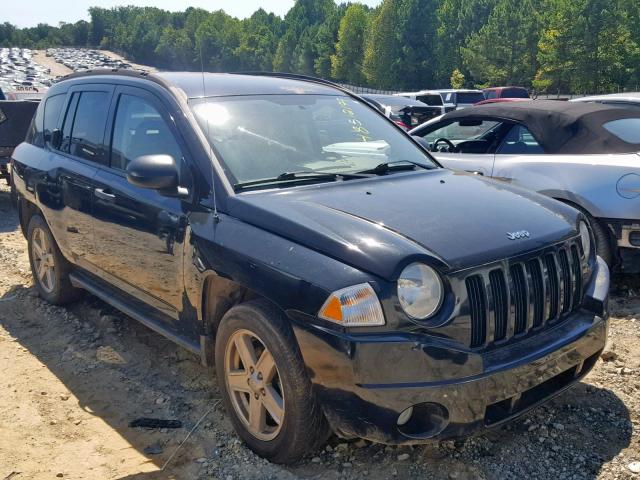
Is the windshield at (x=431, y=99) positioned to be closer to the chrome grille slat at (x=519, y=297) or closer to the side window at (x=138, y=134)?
the side window at (x=138, y=134)

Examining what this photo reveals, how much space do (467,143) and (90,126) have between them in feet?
12.0

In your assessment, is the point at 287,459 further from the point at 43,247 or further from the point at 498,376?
the point at 43,247

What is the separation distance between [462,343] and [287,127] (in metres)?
1.85

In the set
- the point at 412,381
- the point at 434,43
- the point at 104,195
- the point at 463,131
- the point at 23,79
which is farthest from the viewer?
the point at 434,43

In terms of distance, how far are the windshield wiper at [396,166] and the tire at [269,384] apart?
1.23m

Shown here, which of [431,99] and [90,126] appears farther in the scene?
[431,99]

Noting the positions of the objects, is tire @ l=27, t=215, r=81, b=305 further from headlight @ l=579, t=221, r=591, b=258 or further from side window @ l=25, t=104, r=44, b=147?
headlight @ l=579, t=221, r=591, b=258

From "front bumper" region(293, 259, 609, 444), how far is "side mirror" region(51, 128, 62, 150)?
3.23 m

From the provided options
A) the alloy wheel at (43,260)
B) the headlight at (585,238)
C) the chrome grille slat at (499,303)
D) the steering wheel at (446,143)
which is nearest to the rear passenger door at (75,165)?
the alloy wheel at (43,260)

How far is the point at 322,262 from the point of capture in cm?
276

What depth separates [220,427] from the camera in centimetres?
356

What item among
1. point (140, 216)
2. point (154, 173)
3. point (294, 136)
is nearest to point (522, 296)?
point (294, 136)

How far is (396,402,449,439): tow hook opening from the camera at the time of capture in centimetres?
269

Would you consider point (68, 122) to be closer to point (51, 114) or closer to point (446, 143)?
point (51, 114)
